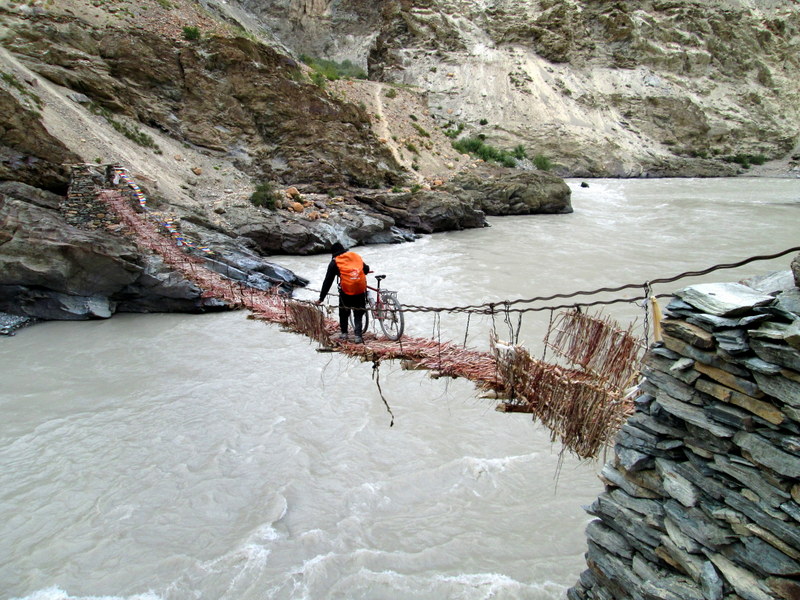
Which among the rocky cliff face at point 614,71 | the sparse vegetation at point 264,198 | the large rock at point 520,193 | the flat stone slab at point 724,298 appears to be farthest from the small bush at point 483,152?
the flat stone slab at point 724,298

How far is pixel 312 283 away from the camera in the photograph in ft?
37.2

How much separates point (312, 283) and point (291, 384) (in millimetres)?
5024

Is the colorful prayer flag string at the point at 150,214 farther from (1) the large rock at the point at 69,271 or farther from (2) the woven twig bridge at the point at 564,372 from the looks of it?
(2) the woven twig bridge at the point at 564,372

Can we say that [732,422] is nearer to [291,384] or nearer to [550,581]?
[550,581]

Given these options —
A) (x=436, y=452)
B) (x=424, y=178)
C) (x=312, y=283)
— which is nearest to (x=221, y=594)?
(x=436, y=452)

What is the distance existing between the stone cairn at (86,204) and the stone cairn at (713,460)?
31.6 ft

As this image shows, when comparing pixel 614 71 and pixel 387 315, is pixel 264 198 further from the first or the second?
pixel 614 71

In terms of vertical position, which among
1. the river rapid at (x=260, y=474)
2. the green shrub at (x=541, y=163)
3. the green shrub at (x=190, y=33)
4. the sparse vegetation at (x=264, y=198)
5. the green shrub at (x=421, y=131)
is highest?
the green shrub at (x=190, y=33)

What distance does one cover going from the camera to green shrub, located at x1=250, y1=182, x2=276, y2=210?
14180 mm

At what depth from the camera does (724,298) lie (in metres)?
1.93

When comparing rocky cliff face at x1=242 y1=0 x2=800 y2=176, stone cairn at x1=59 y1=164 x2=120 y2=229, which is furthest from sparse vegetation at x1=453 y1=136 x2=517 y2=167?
stone cairn at x1=59 y1=164 x2=120 y2=229

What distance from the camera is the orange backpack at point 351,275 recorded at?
5012mm

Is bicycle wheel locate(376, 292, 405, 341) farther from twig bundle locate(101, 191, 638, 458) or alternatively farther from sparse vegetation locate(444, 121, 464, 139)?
sparse vegetation locate(444, 121, 464, 139)

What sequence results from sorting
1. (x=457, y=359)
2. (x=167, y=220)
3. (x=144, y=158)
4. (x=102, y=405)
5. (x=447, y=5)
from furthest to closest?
(x=447, y=5), (x=144, y=158), (x=167, y=220), (x=102, y=405), (x=457, y=359)
